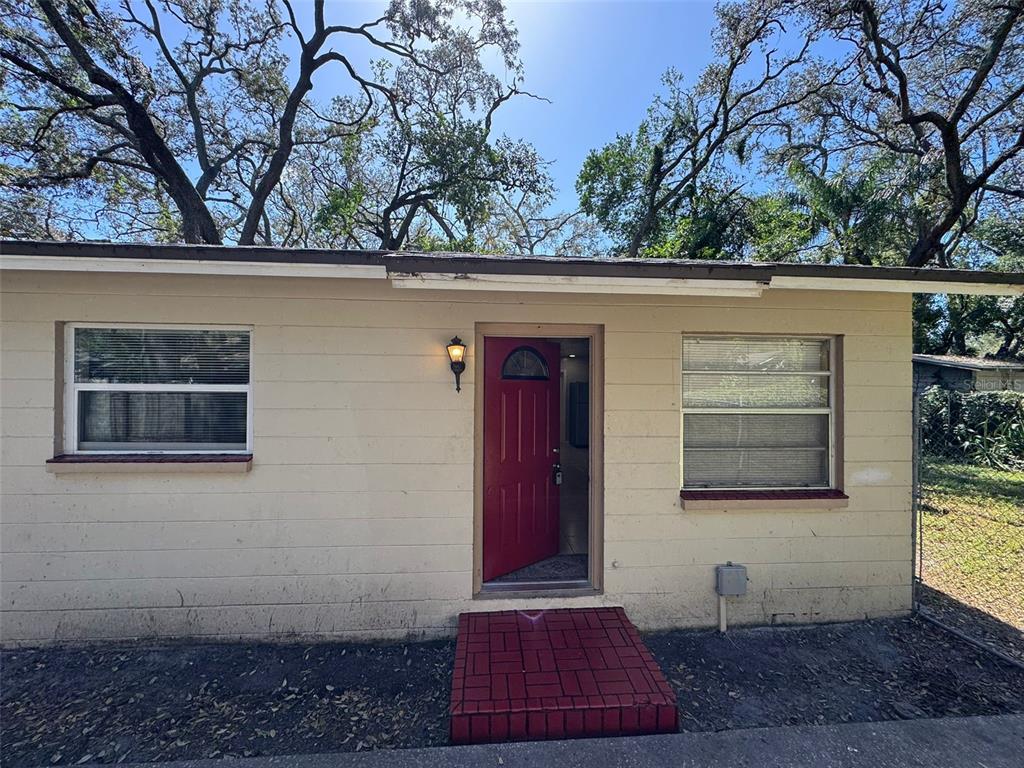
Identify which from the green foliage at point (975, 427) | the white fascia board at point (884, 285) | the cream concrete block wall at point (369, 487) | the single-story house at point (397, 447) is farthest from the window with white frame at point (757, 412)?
the green foliage at point (975, 427)

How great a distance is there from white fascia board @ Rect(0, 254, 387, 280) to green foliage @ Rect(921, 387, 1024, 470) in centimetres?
1200

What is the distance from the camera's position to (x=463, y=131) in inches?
423

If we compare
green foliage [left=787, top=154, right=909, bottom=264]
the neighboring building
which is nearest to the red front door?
green foliage [left=787, top=154, right=909, bottom=264]

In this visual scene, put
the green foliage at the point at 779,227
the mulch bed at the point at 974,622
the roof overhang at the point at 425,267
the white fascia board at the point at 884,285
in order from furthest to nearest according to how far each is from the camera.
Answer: the green foliage at the point at 779,227
the mulch bed at the point at 974,622
the white fascia board at the point at 884,285
the roof overhang at the point at 425,267

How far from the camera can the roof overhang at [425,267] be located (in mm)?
2865

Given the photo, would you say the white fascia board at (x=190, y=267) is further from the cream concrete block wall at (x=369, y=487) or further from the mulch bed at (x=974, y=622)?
the mulch bed at (x=974, y=622)

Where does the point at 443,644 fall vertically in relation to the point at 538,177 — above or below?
below

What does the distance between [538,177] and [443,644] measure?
11.2m

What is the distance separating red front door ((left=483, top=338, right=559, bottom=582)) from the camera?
3891 millimetres

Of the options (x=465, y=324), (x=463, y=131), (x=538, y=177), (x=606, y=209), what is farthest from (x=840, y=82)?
(x=465, y=324)

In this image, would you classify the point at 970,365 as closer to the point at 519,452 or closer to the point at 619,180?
the point at 619,180

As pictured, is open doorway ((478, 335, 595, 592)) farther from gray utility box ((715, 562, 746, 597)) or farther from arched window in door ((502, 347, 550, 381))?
gray utility box ((715, 562, 746, 597))

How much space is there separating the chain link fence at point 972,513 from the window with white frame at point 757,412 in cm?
71

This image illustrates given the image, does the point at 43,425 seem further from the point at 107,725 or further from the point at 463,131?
the point at 463,131
